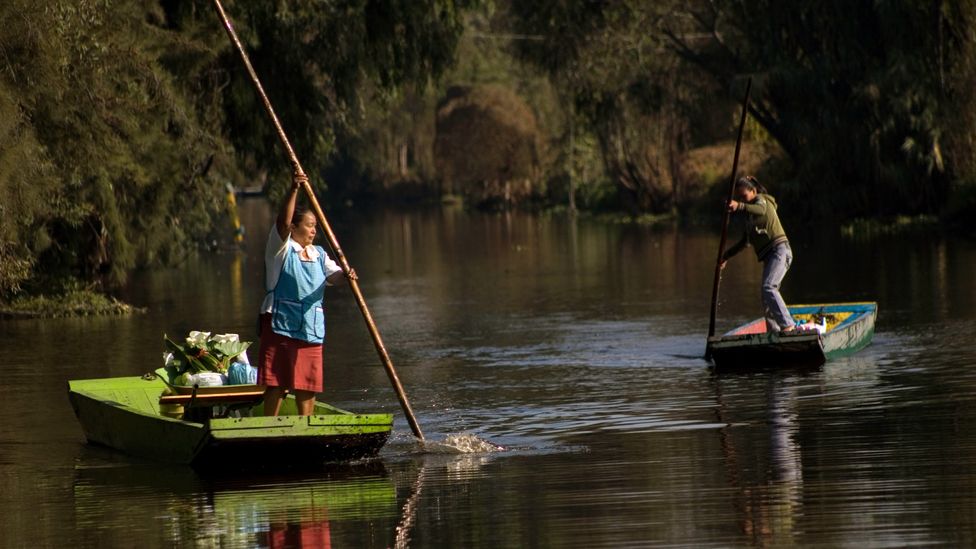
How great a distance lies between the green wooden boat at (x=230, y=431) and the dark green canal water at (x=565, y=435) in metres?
0.17

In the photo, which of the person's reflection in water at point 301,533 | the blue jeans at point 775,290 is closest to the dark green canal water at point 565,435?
the person's reflection in water at point 301,533

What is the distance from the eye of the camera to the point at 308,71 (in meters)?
32.9

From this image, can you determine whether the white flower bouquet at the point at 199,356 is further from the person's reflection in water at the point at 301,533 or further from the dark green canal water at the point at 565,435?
the person's reflection in water at the point at 301,533

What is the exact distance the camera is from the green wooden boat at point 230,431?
13.0 meters

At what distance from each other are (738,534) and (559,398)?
24.7 feet

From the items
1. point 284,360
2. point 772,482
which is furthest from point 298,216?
point 772,482

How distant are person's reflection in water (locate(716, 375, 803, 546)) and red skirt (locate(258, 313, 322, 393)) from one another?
326 cm

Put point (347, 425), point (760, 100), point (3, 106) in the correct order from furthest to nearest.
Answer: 1. point (760, 100)
2. point (3, 106)
3. point (347, 425)

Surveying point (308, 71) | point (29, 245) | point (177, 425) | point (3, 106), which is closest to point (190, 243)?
point (308, 71)

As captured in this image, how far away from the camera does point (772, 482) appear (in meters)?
12.0

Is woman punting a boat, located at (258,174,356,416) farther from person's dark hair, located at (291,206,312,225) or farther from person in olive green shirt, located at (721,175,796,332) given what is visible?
person in olive green shirt, located at (721,175,796,332)

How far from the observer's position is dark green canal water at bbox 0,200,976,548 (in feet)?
35.4

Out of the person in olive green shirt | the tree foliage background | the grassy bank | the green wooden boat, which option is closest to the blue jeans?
the person in olive green shirt

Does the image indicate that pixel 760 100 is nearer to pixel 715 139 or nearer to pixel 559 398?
pixel 715 139
